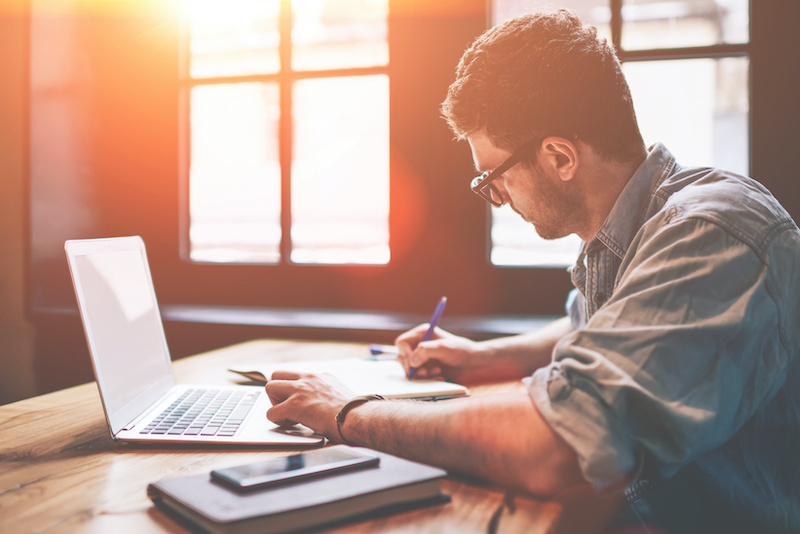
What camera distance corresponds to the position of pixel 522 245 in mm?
2188

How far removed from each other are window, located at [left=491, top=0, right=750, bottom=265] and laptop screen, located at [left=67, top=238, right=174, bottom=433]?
1.70m

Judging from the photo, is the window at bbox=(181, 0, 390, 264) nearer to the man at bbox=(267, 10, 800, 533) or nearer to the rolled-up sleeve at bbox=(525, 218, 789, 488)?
the man at bbox=(267, 10, 800, 533)

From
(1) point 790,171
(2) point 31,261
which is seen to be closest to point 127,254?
(2) point 31,261

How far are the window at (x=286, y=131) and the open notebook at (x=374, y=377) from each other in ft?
3.34

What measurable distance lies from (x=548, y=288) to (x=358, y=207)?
0.82 m

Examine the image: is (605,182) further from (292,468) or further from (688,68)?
(688,68)

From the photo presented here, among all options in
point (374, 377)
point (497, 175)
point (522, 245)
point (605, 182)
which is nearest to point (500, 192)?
point (497, 175)

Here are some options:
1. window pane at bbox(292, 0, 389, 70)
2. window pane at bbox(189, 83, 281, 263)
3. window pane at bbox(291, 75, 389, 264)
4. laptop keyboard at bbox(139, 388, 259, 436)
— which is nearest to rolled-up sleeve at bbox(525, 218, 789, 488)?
laptop keyboard at bbox(139, 388, 259, 436)

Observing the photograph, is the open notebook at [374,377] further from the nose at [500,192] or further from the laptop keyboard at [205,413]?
the nose at [500,192]

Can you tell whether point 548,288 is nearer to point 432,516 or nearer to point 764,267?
point 764,267

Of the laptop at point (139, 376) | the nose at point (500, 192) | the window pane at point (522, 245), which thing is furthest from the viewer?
the window pane at point (522, 245)

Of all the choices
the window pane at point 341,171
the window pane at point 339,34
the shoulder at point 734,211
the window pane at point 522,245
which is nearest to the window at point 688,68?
the window pane at point 522,245

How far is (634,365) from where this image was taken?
65 centimetres

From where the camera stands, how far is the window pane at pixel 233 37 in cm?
247
